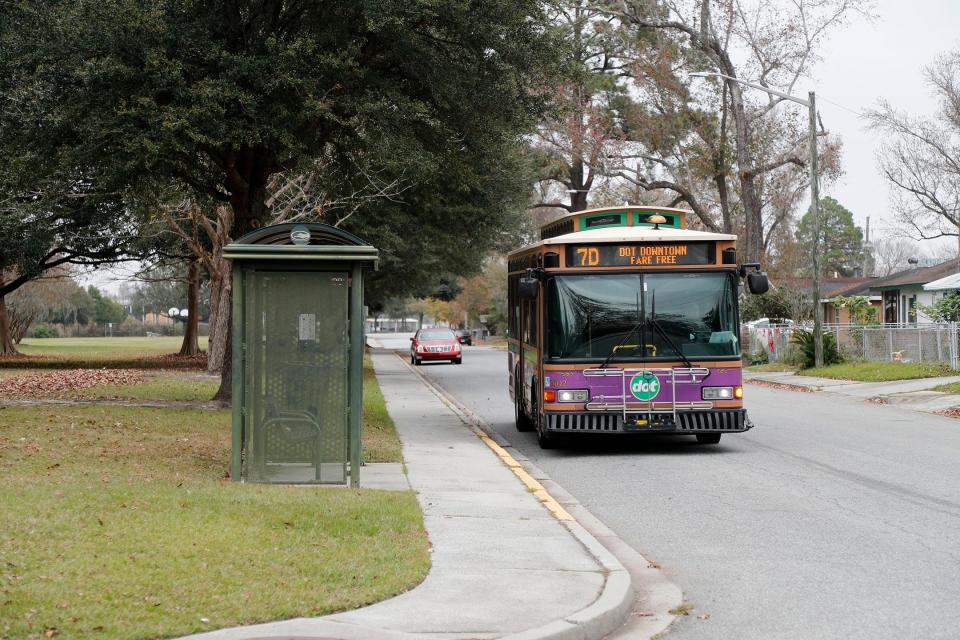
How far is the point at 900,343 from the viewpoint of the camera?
32.8 metres

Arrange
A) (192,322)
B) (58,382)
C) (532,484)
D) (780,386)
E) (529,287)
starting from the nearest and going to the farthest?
1. (532,484)
2. (529,287)
3. (58,382)
4. (780,386)
5. (192,322)

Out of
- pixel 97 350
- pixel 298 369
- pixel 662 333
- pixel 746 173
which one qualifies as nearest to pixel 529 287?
pixel 662 333

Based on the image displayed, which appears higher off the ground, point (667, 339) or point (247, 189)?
point (247, 189)

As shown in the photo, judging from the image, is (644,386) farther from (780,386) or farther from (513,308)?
(780,386)

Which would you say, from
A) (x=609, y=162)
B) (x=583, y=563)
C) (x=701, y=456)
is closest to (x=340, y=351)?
(x=583, y=563)

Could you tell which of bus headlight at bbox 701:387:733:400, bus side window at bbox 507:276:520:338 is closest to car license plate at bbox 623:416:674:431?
bus headlight at bbox 701:387:733:400

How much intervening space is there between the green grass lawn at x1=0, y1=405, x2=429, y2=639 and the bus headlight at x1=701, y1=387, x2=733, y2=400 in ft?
17.4

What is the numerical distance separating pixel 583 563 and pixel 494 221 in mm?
25100

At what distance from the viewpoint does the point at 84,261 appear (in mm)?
40156

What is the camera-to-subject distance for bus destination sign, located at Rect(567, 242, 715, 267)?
14609mm

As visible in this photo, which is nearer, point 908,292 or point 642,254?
point 642,254

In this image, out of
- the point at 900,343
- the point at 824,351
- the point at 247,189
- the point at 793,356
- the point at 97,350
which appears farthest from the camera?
the point at 97,350

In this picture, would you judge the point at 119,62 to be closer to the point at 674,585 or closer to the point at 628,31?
the point at 674,585

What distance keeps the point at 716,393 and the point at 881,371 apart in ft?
57.9
